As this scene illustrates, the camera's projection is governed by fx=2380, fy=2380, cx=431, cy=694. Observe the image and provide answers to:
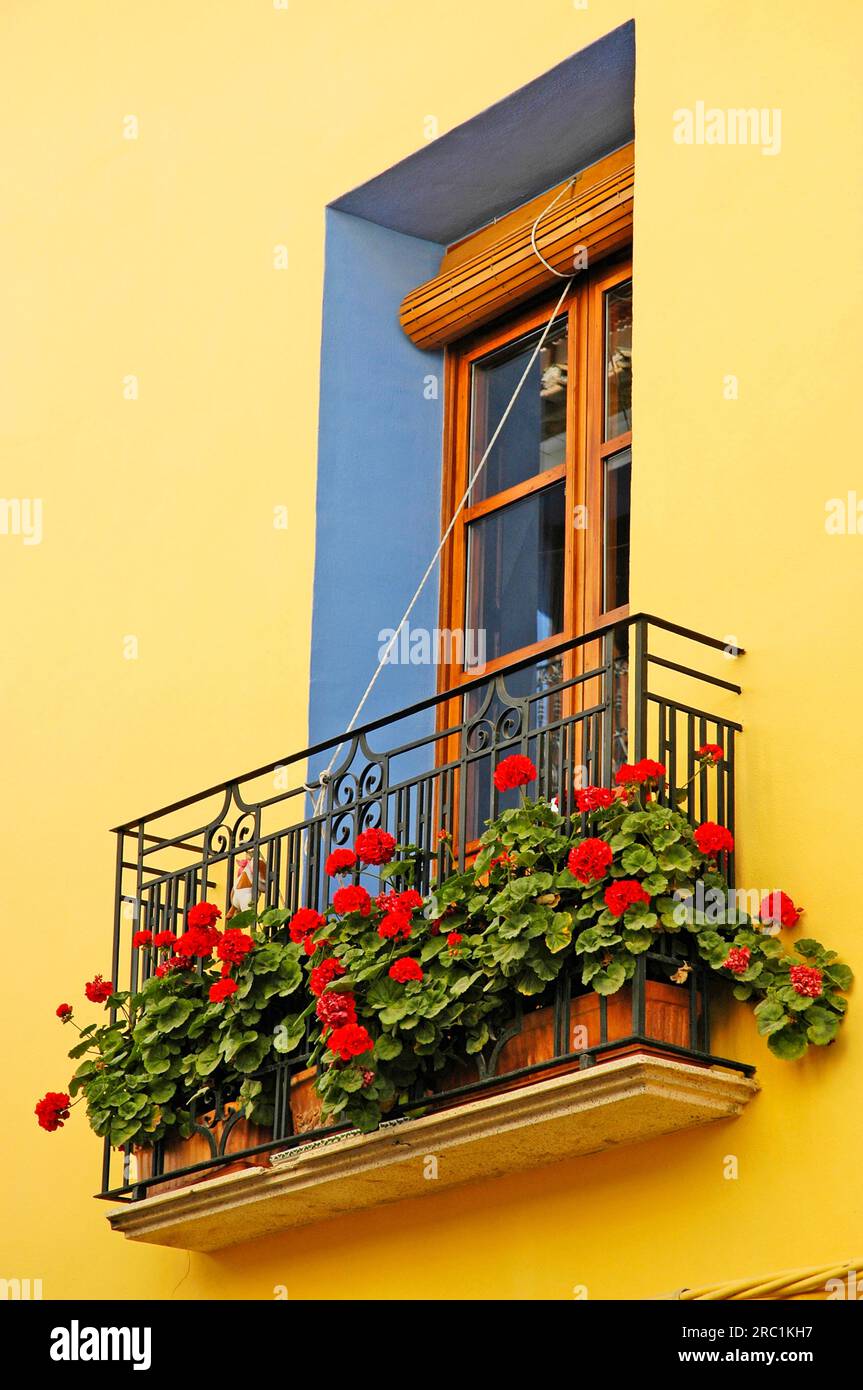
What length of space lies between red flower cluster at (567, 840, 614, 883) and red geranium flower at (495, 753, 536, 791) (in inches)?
14.0

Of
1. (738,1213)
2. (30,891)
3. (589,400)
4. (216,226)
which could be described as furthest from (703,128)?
(30,891)

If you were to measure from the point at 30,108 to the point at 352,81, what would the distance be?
2540 mm

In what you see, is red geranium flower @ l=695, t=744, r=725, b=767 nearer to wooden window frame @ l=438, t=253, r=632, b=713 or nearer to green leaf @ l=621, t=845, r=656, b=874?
green leaf @ l=621, t=845, r=656, b=874

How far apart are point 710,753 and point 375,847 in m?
1.10

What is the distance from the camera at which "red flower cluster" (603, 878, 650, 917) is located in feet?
21.1

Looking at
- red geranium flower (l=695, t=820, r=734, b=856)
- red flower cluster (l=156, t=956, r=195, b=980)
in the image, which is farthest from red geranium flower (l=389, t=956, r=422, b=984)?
red flower cluster (l=156, t=956, r=195, b=980)

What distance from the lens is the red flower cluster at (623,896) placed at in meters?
6.43

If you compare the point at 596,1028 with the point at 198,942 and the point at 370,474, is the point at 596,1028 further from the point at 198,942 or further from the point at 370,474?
the point at 370,474

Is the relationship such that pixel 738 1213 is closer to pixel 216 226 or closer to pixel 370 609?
pixel 370 609

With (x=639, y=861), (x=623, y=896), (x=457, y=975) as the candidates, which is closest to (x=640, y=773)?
(x=639, y=861)

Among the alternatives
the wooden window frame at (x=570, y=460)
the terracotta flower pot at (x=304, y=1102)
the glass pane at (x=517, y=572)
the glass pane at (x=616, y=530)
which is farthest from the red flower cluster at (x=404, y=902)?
the glass pane at (x=517, y=572)

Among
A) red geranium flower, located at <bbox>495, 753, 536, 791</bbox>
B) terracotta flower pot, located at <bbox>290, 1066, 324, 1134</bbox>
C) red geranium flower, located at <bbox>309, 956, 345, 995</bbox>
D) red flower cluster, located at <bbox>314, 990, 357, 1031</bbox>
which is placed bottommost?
terracotta flower pot, located at <bbox>290, 1066, 324, 1134</bbox>

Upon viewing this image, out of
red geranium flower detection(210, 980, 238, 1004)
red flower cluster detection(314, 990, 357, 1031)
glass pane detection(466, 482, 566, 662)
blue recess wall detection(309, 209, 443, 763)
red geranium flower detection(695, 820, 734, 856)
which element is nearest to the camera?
red geranium flower detection(695, 820, 734, 856)

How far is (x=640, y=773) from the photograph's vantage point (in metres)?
6.65
